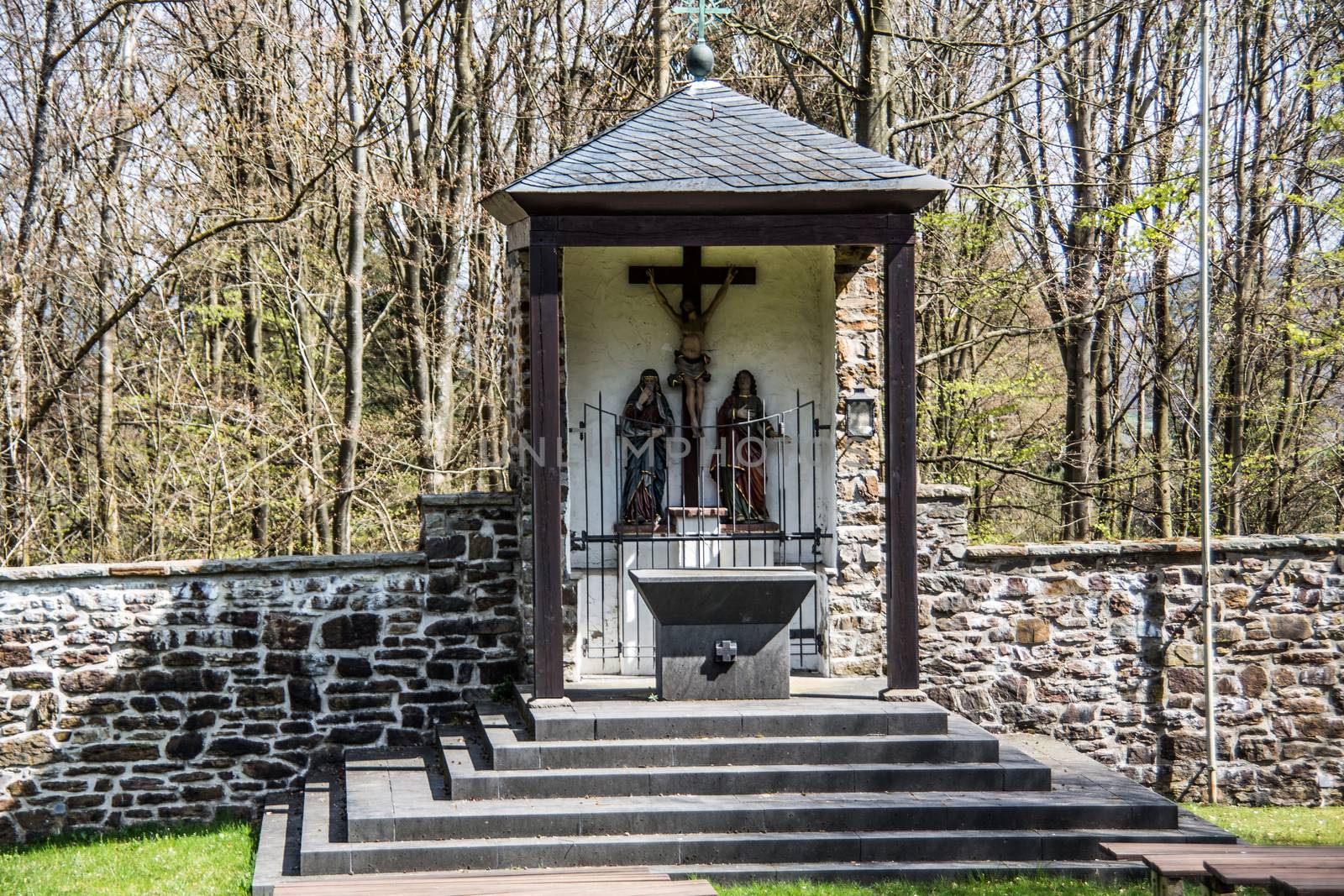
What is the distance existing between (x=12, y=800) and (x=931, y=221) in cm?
1032

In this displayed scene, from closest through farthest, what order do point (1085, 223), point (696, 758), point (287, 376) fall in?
point (696, 758), point (1085, 223), point (287, 376)

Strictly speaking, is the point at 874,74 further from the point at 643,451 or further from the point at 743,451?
the point at 643,451

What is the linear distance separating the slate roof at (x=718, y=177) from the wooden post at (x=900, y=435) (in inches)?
15.6

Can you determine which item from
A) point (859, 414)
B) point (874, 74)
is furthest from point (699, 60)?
point (874, 74)

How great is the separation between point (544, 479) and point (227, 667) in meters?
2.68

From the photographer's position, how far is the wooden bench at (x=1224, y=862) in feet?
15.7

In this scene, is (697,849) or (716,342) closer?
(697,849)

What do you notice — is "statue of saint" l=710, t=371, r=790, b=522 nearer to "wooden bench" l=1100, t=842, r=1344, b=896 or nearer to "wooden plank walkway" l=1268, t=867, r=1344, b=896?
"wooden bench" l=1100, t=842, r=1344, b=896

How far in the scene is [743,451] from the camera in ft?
29.4

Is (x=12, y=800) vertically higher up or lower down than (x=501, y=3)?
lower down

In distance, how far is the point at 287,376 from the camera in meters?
16.2

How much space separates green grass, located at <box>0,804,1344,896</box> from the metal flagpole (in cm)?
43

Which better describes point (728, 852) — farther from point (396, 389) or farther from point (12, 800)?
point (396, 389)

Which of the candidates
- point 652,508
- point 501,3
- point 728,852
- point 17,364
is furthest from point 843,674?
point 501,3
